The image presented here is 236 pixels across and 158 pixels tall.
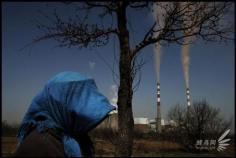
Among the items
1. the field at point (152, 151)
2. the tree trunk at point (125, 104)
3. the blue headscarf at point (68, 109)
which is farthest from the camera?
the field at point (152, 151)

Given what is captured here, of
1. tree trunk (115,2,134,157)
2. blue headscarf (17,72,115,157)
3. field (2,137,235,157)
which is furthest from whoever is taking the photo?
field (2,137,235,157)

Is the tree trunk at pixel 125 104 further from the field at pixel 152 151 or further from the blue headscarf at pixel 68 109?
the field at pixel 152 151

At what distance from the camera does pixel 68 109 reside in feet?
5.25

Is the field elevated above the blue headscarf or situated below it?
below

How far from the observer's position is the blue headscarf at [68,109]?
160cm

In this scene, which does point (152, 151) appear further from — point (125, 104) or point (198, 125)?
point (125, 104)

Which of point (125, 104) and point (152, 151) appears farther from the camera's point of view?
point (152, 151)

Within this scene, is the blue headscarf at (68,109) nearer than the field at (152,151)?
Yes

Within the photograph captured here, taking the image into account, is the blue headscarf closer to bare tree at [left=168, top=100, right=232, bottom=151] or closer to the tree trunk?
the tree trunk

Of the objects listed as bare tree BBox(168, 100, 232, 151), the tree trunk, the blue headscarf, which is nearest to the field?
bare tree BBox(168, 100, 232, 151)

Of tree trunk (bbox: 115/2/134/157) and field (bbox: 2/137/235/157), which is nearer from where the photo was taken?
tree trunk (bbox: 115/2/134/157)

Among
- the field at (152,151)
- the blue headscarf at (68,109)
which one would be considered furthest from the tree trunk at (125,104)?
the field at (152,151)

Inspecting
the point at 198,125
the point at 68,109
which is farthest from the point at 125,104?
the point at 198,125

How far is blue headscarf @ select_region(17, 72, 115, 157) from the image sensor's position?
5.26ft
